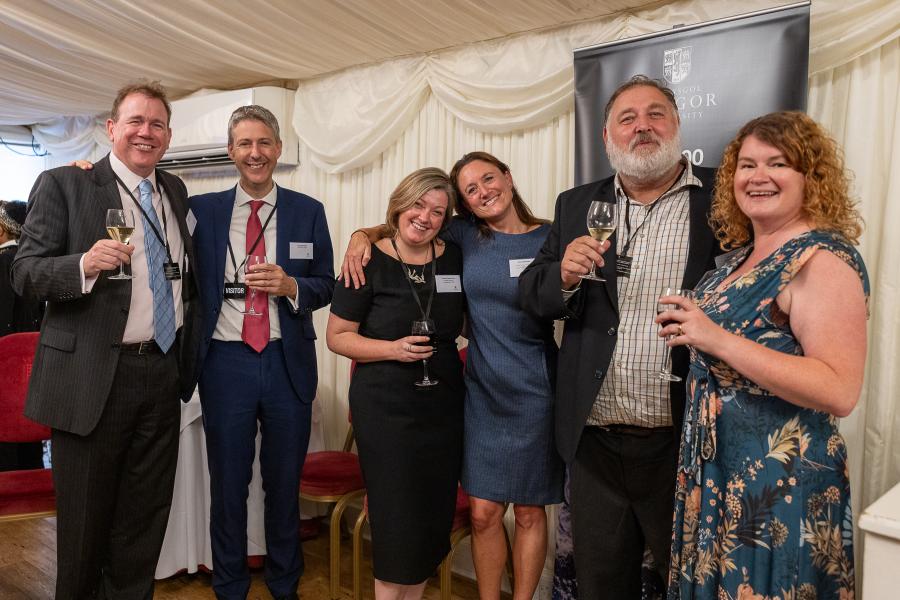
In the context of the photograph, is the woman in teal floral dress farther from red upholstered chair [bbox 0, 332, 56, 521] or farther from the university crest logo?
red upholstered chair [bbox 0, 332, 56, 521]

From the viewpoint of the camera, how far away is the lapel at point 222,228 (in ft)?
8.76

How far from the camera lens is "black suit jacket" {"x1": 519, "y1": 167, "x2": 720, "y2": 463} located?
1921 mm

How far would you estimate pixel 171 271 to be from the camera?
246 cm

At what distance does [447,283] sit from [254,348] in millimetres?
871

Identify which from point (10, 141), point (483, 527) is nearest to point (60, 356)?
point (483, 527)

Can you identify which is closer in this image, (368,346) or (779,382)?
(779,382)

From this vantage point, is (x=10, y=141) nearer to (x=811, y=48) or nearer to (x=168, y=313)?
(x=168, y=313)

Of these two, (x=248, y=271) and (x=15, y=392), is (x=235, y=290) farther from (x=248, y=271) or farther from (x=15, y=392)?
(x=15, y=392)

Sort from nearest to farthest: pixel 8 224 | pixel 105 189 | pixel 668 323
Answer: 1. pixel 668 323
2. pixel 105 189
3. pixel 8 224

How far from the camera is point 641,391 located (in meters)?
1.98

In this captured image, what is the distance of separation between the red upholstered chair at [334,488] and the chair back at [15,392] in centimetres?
118

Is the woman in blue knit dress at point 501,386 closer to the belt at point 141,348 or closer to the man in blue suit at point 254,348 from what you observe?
the man in blue suit at point 254,348

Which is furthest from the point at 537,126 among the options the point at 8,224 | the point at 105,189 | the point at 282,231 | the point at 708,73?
the point at 8,224

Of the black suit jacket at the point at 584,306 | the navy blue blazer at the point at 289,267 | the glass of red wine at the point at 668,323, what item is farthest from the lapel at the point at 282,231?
the glass of red wine at the point at 668,323
